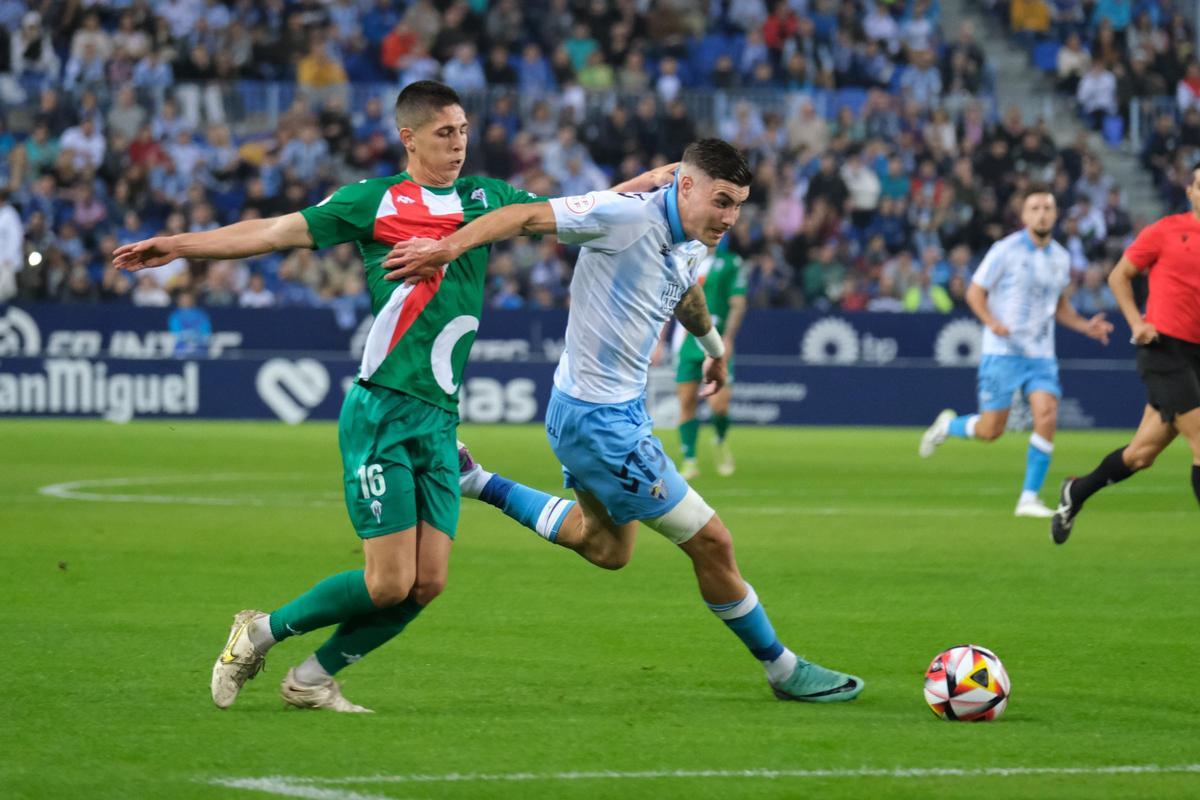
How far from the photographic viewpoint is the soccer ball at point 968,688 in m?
6.67

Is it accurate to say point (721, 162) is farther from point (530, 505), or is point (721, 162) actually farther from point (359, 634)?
point (359, 634)

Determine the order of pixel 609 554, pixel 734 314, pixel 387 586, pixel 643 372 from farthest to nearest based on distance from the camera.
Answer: pixel 734 314 < pixel 609 554 < pixel 643 372 < pixel 387 586

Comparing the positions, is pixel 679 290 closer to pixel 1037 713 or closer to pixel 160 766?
pixel 1037 713

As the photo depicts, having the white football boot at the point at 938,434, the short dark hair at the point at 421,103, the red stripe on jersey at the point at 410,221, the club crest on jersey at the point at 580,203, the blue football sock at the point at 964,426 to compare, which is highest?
the short dark hair at the point at 421,103

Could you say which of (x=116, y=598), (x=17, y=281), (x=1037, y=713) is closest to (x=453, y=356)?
(x=1037, y=713)

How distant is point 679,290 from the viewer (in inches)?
282

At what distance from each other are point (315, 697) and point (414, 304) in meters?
1.47

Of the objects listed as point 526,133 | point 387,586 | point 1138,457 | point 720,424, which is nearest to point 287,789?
point 387,586

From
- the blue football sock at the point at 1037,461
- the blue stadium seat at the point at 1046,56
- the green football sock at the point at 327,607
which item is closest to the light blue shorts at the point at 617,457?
the green football sock at the point at 327,607

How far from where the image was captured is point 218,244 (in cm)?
616

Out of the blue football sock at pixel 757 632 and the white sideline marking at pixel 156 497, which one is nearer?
the blue football sock at pixel 757 632

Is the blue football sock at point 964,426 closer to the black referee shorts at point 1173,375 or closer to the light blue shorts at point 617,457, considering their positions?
the black referee shorts at point 1173,375

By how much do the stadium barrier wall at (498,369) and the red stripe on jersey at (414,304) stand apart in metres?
18.3

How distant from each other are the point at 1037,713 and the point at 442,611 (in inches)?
141
